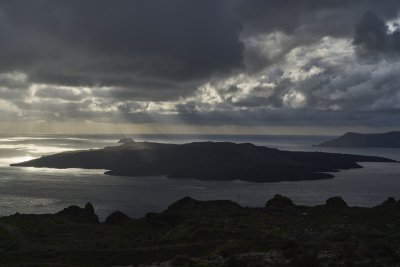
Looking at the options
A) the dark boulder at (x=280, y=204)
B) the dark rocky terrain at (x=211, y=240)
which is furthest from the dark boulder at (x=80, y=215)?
the dark boulder at (x=280, y=204)

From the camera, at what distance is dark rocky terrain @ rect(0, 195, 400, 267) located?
1665 inches

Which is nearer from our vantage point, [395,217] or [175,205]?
[395,217]

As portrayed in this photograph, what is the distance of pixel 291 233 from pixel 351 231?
323 inches

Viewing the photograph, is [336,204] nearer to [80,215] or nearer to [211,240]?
[211,240]

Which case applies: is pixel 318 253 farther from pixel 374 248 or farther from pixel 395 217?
pixel 395 217

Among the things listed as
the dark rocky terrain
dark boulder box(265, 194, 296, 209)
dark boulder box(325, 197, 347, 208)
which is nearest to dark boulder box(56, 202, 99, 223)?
the dark rocky terrain

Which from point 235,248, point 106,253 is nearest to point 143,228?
point 106,253

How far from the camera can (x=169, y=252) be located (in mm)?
52344

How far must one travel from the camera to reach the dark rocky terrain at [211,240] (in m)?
42.3

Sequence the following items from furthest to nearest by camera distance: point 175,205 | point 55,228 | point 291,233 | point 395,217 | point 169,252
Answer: point 175,205 < point 55,228 < point 395,217 < point 291,233 < point 169,252

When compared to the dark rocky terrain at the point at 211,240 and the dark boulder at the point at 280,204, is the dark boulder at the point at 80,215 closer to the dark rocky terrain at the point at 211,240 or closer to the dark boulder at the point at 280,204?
the dark rocky terrain at the point at 211,240

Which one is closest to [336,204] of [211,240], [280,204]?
[280,204]

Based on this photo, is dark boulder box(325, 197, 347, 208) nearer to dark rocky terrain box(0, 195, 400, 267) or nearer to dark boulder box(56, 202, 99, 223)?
dark rocky terrain box(0, 195, 400, 267)

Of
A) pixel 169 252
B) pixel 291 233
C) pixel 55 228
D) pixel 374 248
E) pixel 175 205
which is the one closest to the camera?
pixel 374 248
